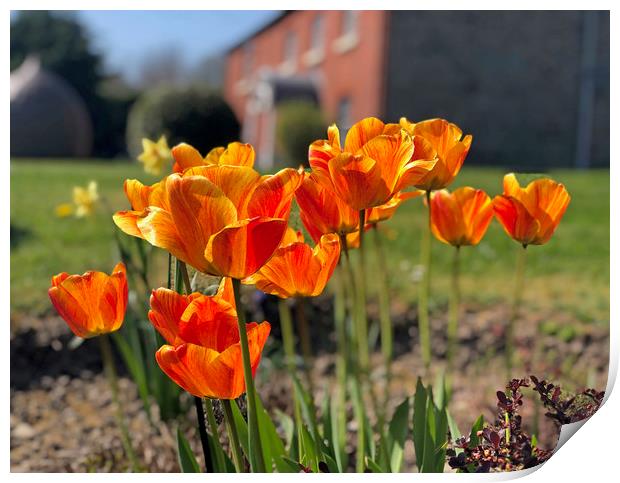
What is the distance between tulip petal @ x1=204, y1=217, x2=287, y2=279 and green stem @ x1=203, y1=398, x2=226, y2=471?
0.58 feet

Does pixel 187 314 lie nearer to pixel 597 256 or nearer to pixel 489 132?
pixel 597 256

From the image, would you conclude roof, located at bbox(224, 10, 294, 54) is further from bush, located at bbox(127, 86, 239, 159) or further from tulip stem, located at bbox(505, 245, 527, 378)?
tulip stem, located at bbox(505, 245, 527, 378)

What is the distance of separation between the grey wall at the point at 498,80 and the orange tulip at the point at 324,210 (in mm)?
7740

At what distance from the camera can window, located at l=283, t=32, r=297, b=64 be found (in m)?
11.4

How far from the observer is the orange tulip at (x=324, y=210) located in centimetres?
59

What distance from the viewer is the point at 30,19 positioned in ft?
51.5

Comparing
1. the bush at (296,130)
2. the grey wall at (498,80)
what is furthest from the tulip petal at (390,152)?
the grey wall at (498,80)

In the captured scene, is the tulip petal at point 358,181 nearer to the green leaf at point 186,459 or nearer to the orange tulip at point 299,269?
the orange tulip at point 299,269

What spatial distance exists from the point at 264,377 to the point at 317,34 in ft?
30.7

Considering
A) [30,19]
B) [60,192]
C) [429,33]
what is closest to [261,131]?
[429,33]

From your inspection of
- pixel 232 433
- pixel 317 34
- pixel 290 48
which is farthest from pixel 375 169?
pixel 290 48

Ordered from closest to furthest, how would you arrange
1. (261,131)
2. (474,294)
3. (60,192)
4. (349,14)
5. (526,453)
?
(526,453) → (474,294) → (60,192) → (349,14) → (261,131)

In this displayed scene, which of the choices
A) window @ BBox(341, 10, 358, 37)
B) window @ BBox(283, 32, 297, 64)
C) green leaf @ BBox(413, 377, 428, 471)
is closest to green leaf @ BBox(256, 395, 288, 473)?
green leaf @ BBox(413, 377, 428, 471)

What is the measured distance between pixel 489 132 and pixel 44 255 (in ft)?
21.2
